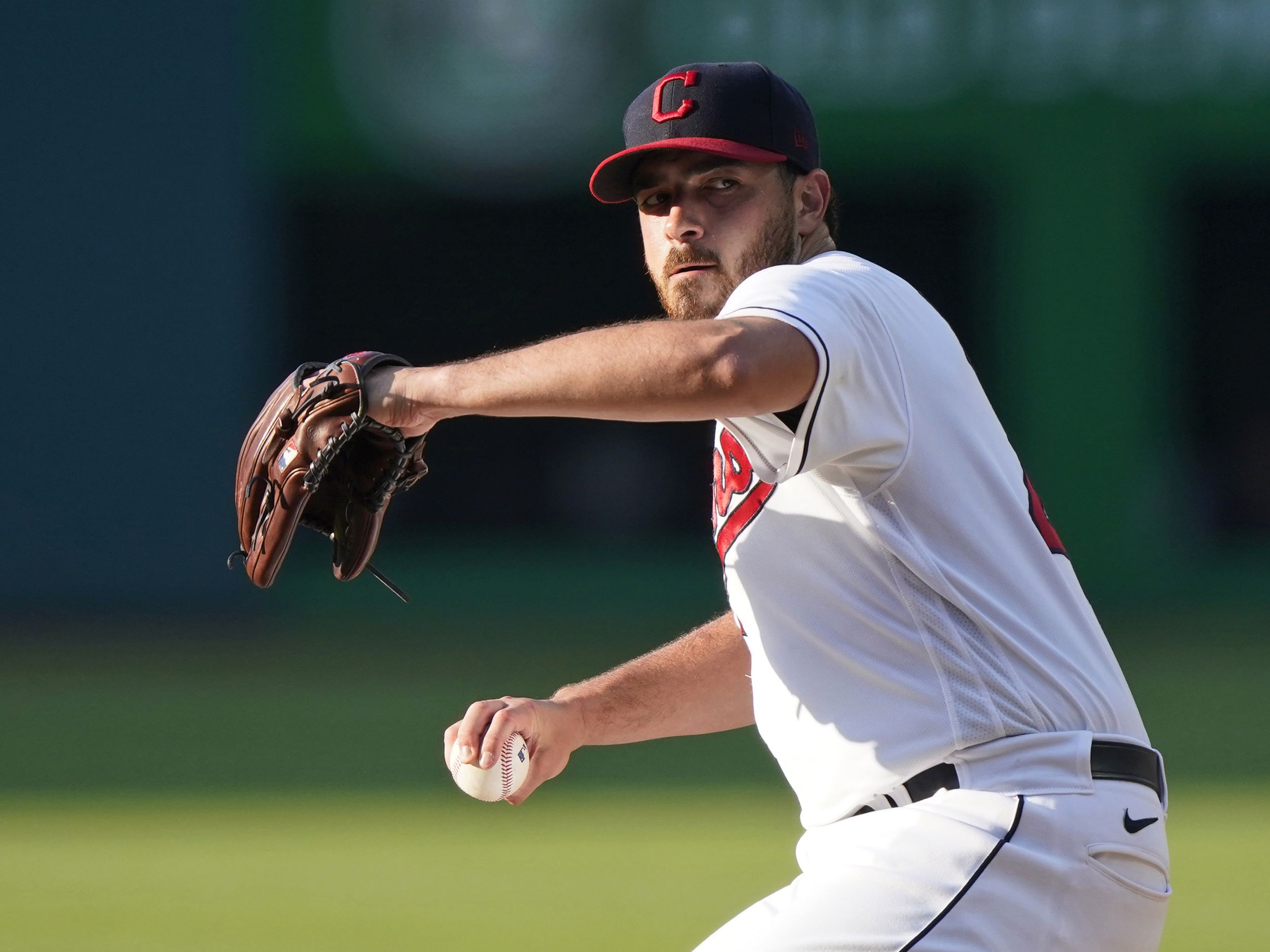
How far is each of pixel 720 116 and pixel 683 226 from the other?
0.68 feet

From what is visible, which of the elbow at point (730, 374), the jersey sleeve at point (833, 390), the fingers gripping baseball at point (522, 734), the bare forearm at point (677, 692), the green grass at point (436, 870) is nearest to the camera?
the elbow at point (730, 374)

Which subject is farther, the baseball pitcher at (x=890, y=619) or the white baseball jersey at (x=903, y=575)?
the white baseball jersey at (x=903, y=575)

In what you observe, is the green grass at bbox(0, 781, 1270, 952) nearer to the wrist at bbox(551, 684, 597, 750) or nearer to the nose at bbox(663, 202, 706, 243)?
the wrist at bbox(551, 684, 597, 750)

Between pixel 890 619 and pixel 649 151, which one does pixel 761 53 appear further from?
pixel 890 619

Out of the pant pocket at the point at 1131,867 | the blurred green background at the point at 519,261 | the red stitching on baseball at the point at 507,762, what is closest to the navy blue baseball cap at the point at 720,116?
the red stitching on baseball at the point at 507,762

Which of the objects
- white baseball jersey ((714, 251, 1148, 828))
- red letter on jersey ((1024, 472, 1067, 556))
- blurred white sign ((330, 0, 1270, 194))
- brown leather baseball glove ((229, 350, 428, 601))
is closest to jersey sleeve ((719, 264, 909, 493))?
white baseball jersey ((714, 251, 1148, 828))

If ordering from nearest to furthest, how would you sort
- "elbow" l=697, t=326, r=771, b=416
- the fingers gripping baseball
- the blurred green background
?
1. "elbow" l=697, t=326, r=771, b=416
2. the fingers gripping baseball
3. the blurred green background

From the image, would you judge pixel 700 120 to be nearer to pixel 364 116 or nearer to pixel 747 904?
pixel 747 904

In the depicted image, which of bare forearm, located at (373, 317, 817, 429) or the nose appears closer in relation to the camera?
bare forearm, located at (373, 317, 817, 429)

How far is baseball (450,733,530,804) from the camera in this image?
2805mm

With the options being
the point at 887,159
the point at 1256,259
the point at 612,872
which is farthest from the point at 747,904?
the point at 1256,259

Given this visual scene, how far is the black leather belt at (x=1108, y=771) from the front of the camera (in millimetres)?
2432

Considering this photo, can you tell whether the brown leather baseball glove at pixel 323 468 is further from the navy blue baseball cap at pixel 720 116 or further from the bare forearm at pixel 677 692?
the navy blue baseball cap at pixel 720 116

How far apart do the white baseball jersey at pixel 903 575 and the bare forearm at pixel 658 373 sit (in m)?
0.11
